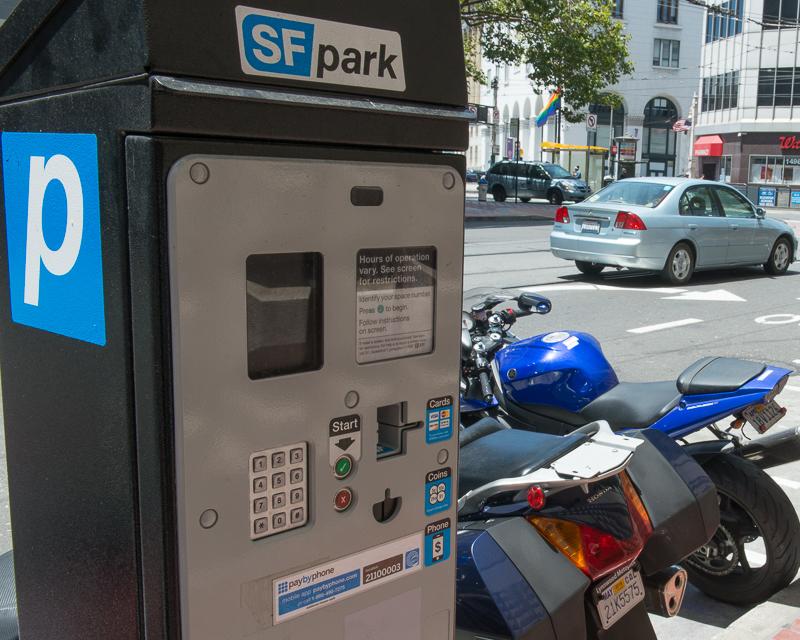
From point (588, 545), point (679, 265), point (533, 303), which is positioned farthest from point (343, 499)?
point (679, 265)

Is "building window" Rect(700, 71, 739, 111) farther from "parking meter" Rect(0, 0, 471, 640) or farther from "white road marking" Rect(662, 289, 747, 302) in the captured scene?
"parking meter" Rect(0, 0, 471, 640)

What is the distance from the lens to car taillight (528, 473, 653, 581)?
2510 mm

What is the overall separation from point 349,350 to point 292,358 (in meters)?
0.12

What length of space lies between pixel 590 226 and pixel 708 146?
45.4 meters

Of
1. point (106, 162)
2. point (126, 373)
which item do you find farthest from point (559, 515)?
point (106, 162)

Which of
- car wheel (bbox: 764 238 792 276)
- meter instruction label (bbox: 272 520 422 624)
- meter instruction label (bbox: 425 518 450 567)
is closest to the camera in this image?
meter instruction label (bbox: 272 520 422 624)

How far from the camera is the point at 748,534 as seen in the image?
3.70m

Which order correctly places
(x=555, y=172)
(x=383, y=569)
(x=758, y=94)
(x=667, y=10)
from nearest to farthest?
(x=383, y=569) < (x=555, y=172) < (x=758, y=94) < (x=667, y=10)

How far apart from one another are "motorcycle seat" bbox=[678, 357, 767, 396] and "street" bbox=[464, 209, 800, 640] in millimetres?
884

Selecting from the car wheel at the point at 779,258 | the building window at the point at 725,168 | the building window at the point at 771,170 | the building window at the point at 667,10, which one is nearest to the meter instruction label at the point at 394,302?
the car wheel at the point at 779,258

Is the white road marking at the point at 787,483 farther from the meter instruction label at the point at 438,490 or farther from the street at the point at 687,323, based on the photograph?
the meter instruction label at the point at 438,490

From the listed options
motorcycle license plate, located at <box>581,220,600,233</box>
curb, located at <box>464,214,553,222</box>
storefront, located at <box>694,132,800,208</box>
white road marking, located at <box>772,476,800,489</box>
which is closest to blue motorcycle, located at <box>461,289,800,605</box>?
white road marking, located at <box>772,476,800,489</box>

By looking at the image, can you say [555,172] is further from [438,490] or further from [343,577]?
[343,577]

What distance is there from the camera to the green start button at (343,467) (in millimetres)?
1689
